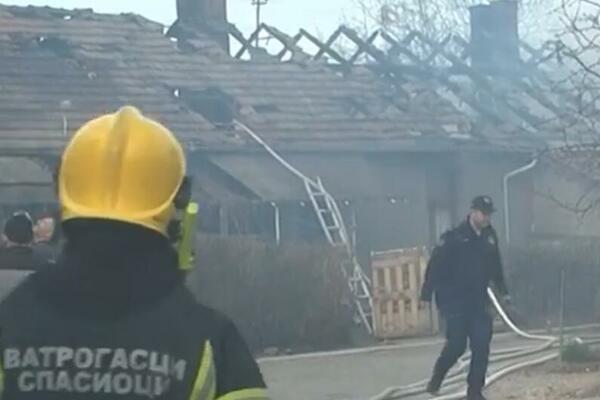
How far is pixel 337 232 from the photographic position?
25.6 m

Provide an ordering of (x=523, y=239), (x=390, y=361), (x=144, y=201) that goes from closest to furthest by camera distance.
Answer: (x=144, y=201) → (x=390, y=361) → (x=523, y=239)

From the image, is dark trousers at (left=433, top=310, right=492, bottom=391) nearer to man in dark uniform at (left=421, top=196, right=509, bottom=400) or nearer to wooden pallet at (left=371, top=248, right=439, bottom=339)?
man in dark uniform at (left=421, top=196, right=509, bottom=400)

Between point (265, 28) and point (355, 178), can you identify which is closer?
point (355, 178)

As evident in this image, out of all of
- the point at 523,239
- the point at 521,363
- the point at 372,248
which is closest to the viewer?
the point at 521,363

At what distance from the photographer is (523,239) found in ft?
100

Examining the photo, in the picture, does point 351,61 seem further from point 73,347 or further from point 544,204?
point 73,347

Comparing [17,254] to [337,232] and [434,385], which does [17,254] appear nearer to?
[434,385]

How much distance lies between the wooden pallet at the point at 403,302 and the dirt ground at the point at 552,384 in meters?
6.46

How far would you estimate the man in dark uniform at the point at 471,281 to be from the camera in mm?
12953

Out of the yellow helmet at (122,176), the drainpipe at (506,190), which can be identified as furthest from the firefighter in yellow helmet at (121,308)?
the drainpipe at (506,190)

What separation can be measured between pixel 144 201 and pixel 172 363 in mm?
266

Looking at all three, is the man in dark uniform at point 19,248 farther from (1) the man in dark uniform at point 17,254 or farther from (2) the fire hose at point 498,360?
(2) the fire hose at point 498,360

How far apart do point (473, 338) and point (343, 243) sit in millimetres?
11195

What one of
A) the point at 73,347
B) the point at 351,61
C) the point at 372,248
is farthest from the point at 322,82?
the point at 73,347
